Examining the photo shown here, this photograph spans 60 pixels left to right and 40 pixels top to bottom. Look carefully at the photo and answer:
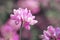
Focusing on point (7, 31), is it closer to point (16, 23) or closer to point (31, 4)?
point (16, 23)

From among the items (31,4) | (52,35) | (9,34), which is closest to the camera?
(52,35)

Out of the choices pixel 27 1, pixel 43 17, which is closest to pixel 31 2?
pixel 27 1

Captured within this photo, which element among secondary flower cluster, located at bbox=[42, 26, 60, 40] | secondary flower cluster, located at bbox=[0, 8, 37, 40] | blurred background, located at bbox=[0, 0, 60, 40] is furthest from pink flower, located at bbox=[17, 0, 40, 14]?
secondary flower cluster, located at bbox=[42, 26, 60, 40]

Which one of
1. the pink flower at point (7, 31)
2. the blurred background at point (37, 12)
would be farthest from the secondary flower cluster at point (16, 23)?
the blurred background at point (37, 12)

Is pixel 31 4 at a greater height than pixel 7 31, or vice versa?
pixel 31 4

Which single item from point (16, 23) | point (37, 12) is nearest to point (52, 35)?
point (16, 23)

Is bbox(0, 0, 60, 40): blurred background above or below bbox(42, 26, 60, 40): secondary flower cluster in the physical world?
above

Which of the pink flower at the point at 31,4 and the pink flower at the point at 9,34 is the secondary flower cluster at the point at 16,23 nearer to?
the pink flower at the point at 9,34

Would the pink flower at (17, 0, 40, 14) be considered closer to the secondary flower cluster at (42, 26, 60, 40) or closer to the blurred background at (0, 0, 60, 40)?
the blurred background at (0, 0, 60, 40)
